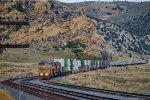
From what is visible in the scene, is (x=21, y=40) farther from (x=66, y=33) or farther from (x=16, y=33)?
(x=66, y=33)

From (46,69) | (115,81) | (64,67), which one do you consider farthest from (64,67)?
(115,81)

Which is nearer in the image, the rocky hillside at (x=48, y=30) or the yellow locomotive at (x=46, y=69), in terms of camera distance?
the yellow locomotive at (x=46, y=69)

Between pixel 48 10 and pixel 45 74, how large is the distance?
5007 inches

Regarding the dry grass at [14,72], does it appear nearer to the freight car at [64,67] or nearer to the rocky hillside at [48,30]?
the freight car at [64,67]

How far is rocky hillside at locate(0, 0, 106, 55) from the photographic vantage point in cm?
16125

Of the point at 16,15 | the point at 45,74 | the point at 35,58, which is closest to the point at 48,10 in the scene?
the point at 16,15

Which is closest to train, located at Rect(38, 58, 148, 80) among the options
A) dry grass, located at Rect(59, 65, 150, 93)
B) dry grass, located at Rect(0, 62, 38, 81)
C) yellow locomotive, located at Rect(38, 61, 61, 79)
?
yellow locomotive, located at Rect(38, 61, 61, 79)

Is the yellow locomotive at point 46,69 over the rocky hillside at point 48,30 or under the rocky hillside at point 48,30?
under

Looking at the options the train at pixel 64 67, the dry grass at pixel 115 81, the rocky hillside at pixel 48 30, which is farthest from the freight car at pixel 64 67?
the rocky hillside at pixel 48 30

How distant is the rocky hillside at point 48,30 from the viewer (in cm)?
16125

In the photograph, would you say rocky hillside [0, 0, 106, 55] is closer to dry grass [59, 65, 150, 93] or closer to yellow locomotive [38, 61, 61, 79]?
dry grass [59, 65, 150, 93]

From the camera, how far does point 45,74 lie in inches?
2404

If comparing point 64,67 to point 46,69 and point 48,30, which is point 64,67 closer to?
point 46,69

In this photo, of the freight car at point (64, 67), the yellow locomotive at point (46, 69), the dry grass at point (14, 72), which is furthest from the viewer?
the dry grass at point (14, 72)
